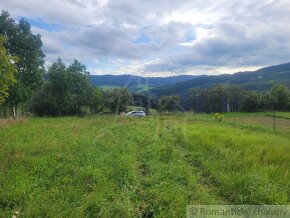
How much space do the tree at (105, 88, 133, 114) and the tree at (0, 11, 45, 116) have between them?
31.7 meters

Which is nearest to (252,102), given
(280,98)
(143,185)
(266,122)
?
(280,98)

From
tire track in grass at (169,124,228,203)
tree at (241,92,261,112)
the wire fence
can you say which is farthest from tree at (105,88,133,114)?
tire track in grass at (169,124,228,203)

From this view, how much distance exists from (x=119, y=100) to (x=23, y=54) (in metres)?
34.4

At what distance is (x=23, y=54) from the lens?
34562 mm

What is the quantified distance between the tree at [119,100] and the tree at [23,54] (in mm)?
31714

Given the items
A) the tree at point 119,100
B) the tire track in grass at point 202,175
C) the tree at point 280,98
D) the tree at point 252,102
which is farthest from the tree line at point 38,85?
the tree at point 280,98

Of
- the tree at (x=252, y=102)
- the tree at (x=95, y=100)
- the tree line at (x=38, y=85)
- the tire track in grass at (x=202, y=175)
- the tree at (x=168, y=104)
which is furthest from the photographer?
the tree at (x=168, y=104)

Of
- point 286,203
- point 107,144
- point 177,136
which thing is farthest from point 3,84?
point 286,203

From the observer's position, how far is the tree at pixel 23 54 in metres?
33.4

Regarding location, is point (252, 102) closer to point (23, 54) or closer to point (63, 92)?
point (63, 92)

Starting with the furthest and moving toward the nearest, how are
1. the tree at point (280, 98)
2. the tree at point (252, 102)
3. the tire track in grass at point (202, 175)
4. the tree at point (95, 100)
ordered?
the tree at point (252, 102) < the tree at point (280, 98) < the tree at point (95, 100) < the tire track in grass at point (202, 175)

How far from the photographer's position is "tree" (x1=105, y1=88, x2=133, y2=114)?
67.1 m

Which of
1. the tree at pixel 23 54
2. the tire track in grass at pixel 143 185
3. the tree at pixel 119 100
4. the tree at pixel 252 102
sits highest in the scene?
the tree at pixel 23 54

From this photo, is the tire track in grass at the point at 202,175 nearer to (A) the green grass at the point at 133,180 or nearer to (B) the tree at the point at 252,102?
(A) the green grass at the point at 133,180
